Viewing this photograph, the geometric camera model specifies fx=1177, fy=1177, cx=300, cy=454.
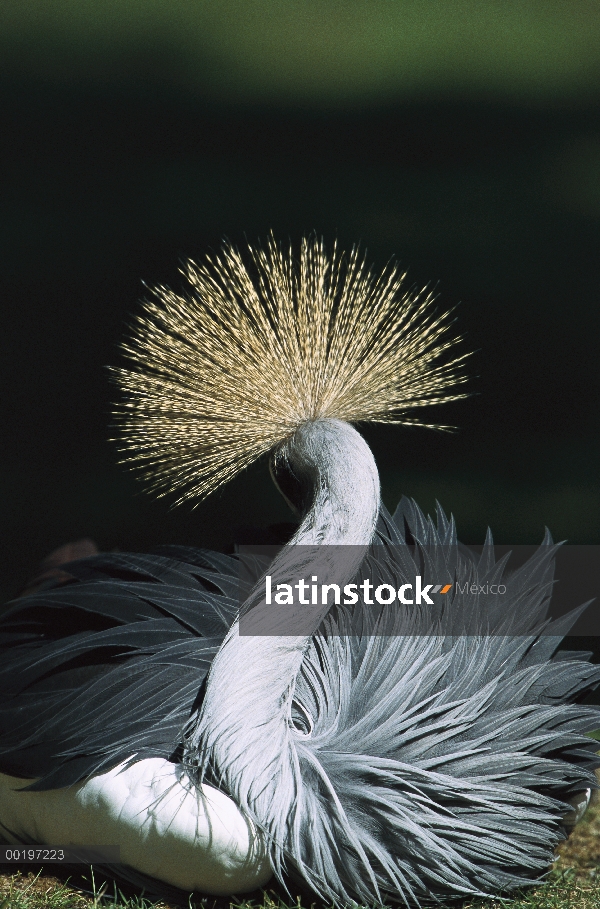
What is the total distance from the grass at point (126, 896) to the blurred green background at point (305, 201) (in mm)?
1094

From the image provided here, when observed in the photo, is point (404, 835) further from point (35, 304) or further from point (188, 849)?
point (35, 304)

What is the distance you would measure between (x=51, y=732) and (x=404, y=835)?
15.5 inches

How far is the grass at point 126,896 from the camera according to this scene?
4.07ft

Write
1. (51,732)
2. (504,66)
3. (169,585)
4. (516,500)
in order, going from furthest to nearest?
1. (504,66)
2. (516,500)
3. (169,585)
4. (51,732)

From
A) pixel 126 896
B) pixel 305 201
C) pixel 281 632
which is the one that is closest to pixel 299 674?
pixel 281 632

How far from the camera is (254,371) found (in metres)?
1.41

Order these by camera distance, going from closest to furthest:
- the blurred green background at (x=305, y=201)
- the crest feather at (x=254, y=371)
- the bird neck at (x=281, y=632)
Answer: the bird neck at (x=281, y=632), the crest feather at (x=254, y=371), the blurred green background at (x=305, y=201)

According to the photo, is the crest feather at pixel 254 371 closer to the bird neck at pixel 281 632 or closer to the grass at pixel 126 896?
the bird neck at pixel 281 632

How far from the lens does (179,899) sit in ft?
4.09

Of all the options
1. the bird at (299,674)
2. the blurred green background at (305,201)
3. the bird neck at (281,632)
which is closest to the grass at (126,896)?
the bird at (299,674)

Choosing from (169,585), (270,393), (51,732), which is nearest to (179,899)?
(51,732)

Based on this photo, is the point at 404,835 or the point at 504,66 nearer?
the point at 404,835

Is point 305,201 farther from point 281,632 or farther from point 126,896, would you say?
point 126,896

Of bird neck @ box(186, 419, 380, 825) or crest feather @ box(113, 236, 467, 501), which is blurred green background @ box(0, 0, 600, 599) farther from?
bird neck @ box(186, 419, 380, 825)
